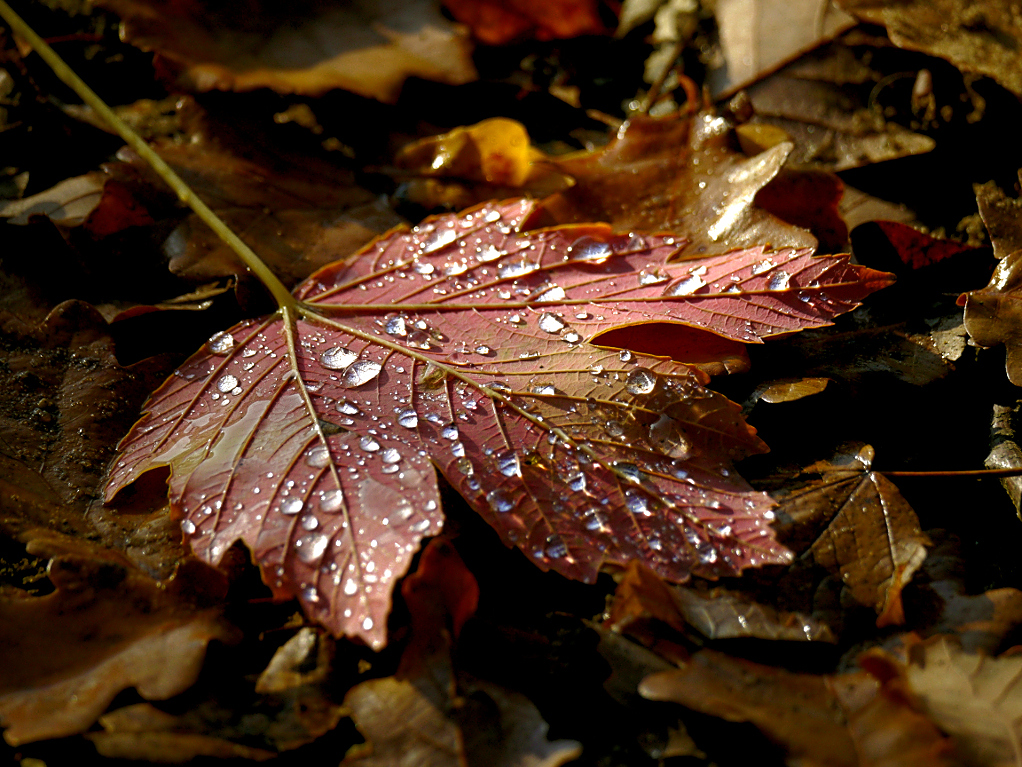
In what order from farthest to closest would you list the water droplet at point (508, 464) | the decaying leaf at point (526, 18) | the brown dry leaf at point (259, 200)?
the decaying leaf at point (526, 18)
the brown dry leaf at point (259, 200)
the water droplet at point (508, 464)

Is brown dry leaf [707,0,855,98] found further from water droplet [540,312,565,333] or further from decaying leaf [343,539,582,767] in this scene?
decaying leaf [343,539,582,767]

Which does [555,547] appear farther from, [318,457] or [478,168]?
[478,168]

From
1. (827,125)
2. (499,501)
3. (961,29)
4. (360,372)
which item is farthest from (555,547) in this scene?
(961,29)

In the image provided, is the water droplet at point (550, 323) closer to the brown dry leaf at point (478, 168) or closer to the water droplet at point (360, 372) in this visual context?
the water droplet at point (360, 372)

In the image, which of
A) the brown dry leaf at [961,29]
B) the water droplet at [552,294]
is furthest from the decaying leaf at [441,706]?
the brown dry leaf at [961,29]

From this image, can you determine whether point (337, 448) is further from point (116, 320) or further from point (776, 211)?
point (776, 211)

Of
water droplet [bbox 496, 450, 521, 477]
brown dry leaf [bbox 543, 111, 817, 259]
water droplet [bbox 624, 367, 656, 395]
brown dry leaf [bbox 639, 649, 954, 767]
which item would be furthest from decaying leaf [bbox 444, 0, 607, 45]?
brown dry leaf [bbox 639, 649, 954, 767]
